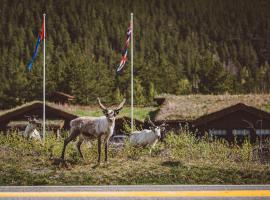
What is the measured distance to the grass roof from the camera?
3925 centimetres

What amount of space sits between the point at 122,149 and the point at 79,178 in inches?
151

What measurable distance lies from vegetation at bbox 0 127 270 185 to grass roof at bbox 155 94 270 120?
2178cm

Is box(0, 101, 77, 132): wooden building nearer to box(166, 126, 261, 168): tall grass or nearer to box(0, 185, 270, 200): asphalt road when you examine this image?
box(166, 126, 261, 168): tall grass

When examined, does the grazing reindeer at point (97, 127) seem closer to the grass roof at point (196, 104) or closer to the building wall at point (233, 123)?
the grass roof at point (196, 104)

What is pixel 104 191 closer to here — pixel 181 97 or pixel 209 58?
pixel 181 97

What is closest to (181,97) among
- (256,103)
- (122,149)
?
(256,103)

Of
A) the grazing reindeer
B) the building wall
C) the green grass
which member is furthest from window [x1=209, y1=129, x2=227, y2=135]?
the grazing reindeer

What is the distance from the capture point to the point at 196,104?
4169 cm

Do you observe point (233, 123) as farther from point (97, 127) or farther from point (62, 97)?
point (62, 97)

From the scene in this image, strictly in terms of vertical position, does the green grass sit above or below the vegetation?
above

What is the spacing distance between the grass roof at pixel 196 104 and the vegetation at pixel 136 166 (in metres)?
21.8

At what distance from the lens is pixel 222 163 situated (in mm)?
15031

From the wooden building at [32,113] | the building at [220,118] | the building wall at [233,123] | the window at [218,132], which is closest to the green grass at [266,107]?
the building at [220,118]

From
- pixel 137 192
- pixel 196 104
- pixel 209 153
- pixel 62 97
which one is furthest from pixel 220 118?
pixel 62 97
